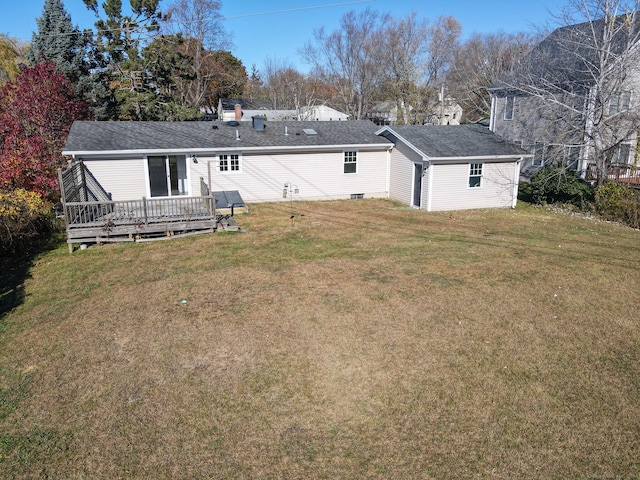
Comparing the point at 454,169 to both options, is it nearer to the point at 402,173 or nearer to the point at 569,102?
the point at 402,173

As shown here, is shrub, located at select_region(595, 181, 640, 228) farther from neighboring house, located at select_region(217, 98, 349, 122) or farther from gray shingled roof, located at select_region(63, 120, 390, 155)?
neighboring house, located at select_region(217, 98, 349, 122)

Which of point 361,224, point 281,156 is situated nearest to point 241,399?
point 361,224

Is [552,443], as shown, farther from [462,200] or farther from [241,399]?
[462,200]

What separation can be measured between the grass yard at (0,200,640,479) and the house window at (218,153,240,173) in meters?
7.63

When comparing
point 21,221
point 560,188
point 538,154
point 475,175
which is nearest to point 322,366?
point 21,221

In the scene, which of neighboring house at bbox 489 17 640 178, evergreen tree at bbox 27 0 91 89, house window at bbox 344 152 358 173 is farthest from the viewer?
evergreen tree at bbox 27 0 91 89

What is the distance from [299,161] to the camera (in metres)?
20.3

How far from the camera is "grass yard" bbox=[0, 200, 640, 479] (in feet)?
16.3

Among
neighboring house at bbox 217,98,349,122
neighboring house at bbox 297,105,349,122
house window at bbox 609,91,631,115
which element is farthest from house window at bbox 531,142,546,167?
neighboring house at bbox 297,105,349,122

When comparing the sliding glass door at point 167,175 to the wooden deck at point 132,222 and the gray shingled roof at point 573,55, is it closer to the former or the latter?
the wooden deck at point 132,222

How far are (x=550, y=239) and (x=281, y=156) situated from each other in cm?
1126

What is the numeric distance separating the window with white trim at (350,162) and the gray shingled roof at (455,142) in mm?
2084

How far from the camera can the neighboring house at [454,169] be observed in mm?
18344

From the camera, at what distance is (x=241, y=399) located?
600 cm
